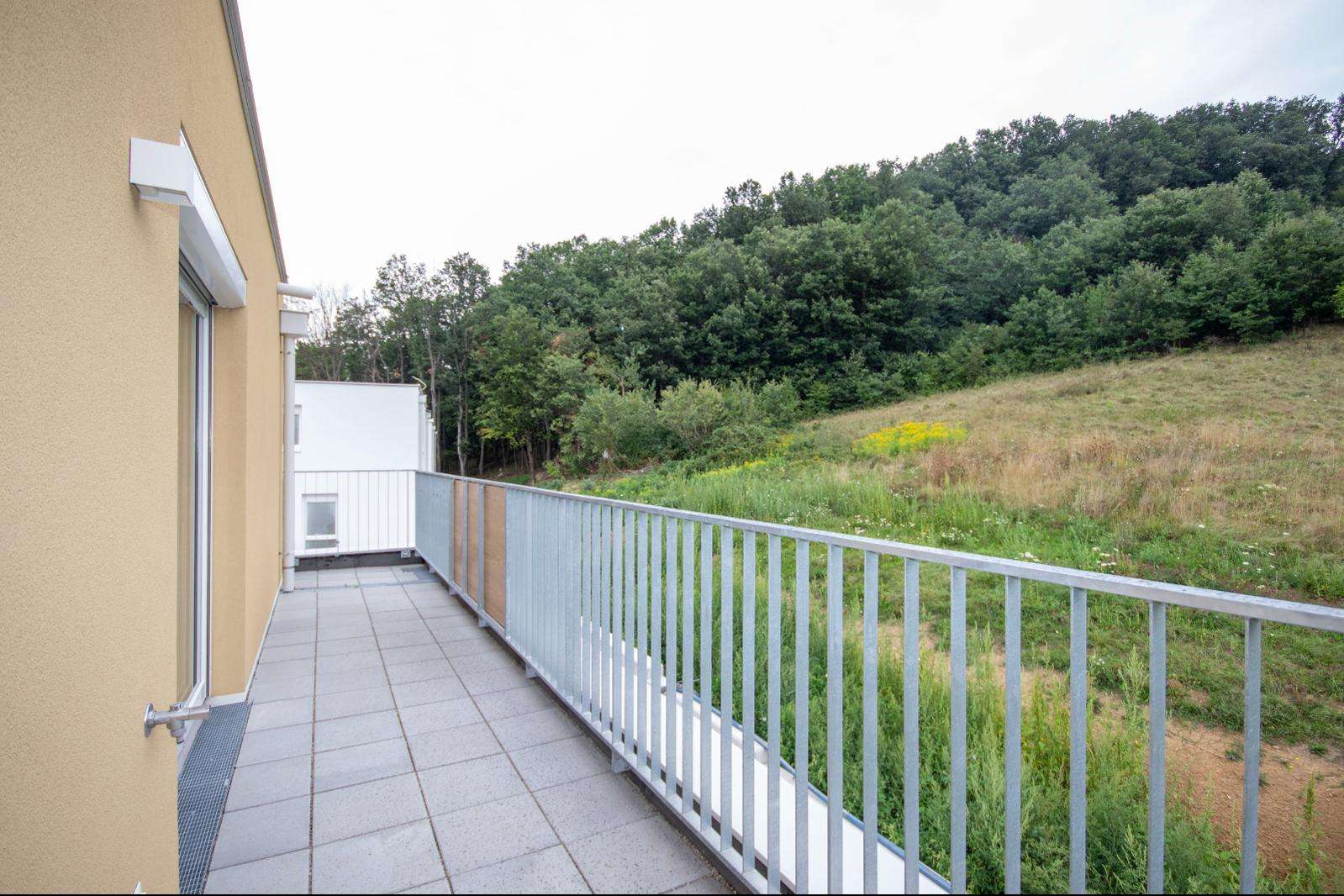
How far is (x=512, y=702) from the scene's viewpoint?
3.15m

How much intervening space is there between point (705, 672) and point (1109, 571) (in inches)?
160

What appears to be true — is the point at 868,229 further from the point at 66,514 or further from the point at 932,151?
the point at 66,514

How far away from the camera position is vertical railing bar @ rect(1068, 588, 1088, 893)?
973mm

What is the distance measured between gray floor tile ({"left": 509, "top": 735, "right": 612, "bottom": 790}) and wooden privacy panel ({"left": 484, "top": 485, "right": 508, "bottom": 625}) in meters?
1.33

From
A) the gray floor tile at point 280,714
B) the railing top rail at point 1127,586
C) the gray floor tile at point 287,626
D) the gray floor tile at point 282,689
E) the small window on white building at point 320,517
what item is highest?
the railing top rail at point 1127,586

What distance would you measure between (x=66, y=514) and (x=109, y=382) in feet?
1.05

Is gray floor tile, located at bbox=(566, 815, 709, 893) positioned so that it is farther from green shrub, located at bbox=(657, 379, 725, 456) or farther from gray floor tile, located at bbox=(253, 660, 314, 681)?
green shrub, located at bbox=(657, 379, 725, 456)

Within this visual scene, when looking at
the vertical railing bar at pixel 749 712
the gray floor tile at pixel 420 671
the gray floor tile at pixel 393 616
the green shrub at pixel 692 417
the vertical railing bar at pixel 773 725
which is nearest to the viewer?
the vertical railing bar at pixel 773 725

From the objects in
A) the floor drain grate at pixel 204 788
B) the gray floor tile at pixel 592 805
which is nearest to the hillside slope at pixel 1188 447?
the gray floor tile at pixel 592 805

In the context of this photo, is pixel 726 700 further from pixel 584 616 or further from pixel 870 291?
pixel 870 291

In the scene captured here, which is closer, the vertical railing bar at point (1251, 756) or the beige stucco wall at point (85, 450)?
the vertical railing bar at point (1251, 756)

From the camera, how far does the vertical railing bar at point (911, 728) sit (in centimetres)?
122

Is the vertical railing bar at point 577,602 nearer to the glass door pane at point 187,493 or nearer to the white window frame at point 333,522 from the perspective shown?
the glass door pane at point 187,493

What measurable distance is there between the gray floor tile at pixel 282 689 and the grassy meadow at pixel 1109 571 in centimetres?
241
